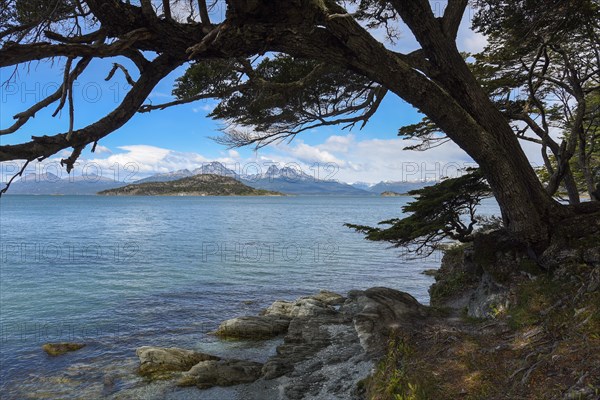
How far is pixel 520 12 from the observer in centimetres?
800

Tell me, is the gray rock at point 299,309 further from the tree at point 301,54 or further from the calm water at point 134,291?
the tree at point 301,54

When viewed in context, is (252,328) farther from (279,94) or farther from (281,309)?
(279,94)

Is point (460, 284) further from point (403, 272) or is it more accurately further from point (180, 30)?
point (403, 272)

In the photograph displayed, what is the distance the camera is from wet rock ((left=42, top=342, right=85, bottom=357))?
9.74 metres

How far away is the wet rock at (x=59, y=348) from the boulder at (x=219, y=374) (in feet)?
13.4

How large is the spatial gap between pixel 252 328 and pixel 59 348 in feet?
15.7

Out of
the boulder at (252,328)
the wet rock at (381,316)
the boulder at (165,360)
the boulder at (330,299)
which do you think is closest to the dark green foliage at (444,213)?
the wet rock at (381,316)

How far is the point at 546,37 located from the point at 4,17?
988 cm

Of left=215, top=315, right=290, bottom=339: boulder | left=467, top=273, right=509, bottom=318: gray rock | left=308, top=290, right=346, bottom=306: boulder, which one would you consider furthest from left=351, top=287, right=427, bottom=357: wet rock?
left=308, top=290, right=346, bottom=306: boulder

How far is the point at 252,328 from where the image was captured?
10484mm

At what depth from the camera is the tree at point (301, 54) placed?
390 centimetres

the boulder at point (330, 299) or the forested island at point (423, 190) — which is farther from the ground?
the forested island at point (423, 190)

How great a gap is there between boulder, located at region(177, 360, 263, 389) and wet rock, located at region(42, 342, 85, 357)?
4.09 meters

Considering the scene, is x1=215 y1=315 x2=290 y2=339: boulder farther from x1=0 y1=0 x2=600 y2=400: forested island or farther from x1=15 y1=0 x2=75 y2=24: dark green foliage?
x1=15 y1=0 x2=75 y2=24: dark green foliage
